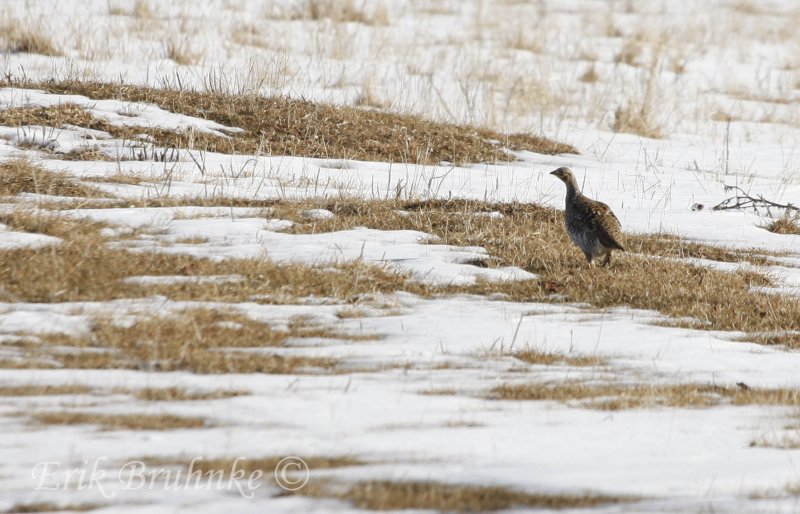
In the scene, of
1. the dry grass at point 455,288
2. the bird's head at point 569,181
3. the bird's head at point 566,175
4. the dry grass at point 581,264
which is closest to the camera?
the dry grass at point 455,288

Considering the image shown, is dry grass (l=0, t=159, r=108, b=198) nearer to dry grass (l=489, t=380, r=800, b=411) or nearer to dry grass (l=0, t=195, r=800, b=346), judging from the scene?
dry grass (l=0, t=195, r=800, b=346)

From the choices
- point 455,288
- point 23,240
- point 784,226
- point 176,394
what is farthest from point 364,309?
Answer: point 784,226

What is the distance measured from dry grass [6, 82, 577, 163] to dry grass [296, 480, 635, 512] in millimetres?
6702

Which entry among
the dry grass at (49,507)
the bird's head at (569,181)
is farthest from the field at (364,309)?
the bird's head at (569,181)

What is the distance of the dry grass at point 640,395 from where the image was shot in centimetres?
516

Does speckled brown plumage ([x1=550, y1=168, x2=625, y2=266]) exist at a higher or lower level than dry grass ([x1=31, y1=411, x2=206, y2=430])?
higher

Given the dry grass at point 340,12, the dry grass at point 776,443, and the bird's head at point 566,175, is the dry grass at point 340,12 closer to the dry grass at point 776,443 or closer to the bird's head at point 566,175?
the bird's head at point 566,175

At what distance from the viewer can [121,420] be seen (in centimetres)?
444

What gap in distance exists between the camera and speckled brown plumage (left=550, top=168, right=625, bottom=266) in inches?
296

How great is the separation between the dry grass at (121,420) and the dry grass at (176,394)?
0.19m

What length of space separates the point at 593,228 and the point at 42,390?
165 inches

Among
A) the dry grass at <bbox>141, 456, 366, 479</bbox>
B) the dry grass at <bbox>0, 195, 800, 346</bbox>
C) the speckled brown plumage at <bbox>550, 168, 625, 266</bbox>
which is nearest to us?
the dry grass at <bbox>141, 456, 366, 479</bbox>

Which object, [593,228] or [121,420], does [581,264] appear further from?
[121,420]

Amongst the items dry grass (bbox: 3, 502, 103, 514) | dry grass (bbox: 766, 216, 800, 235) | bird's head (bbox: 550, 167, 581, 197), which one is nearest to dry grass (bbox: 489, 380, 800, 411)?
dry grass (bbox: 3, 502, 103, 514)
